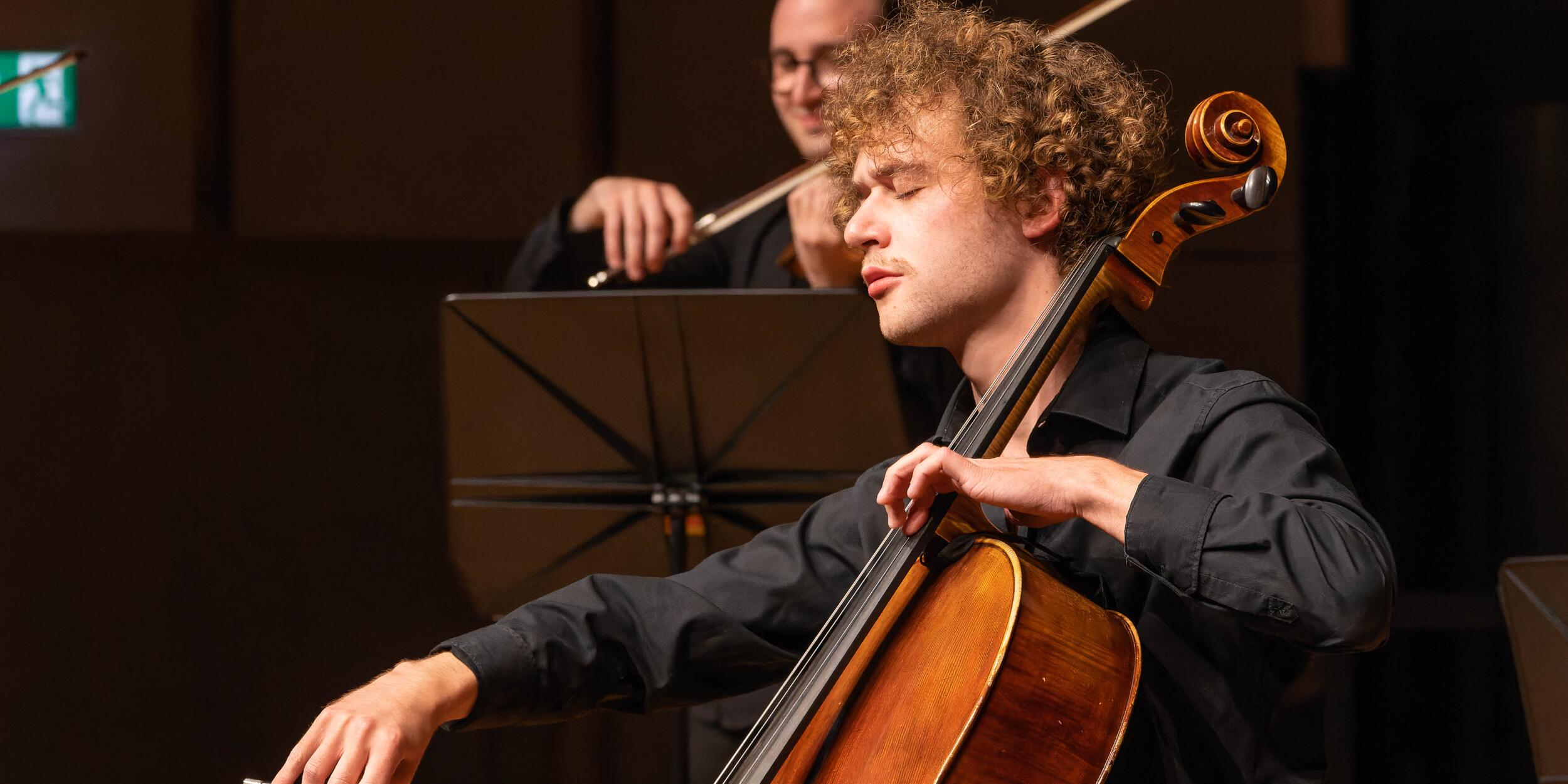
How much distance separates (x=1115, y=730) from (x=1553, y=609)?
2.17 feet

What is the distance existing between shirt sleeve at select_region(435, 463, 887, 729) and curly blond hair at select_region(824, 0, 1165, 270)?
349 millimetres

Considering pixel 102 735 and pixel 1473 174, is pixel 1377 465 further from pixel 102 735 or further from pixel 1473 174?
pixel 102 735

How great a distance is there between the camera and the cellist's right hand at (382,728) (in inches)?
41.5

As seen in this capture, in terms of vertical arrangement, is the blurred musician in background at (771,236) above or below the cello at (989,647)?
above

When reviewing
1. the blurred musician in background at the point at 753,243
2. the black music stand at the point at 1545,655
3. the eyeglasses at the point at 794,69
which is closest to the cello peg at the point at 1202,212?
the black music stand at the point at 1545,655

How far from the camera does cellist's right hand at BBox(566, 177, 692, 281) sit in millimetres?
2301

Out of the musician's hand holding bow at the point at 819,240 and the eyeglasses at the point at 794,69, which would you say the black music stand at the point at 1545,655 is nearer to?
the musician's hand holding bow at the point at 819,240

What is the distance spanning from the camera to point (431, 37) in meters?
3.21

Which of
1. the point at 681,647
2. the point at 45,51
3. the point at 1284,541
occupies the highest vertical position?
the point at 45,51

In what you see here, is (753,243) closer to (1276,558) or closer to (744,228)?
(744,228)

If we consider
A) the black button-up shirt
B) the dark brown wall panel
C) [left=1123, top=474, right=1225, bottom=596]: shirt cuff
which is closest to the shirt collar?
the black button-up shirt

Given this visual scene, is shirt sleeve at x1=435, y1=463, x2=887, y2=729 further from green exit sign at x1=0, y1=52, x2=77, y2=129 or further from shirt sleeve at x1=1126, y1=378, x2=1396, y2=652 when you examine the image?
green exit sign at x1=0, y1=52, x2=77, y2=129

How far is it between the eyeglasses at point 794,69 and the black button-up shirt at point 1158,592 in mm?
1229

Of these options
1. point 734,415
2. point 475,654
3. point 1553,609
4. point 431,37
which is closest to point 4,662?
point 431,37
